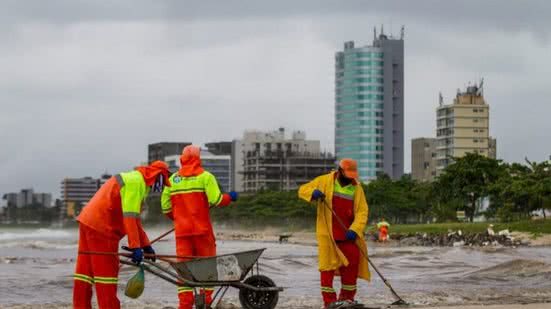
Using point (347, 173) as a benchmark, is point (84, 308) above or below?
below

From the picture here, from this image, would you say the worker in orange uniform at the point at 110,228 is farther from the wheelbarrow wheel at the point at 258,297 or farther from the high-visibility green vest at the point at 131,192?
the wheelbarrow wheel at the point at 258,297

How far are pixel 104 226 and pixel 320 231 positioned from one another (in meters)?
3.43

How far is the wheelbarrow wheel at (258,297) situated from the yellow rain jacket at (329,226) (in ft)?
3.47

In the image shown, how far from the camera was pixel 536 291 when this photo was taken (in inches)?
795

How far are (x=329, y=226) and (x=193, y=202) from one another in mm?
1983

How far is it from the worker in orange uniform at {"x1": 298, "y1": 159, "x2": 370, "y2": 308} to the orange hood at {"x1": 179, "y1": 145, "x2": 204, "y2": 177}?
1.60 meters

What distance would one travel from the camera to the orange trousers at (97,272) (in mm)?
12570

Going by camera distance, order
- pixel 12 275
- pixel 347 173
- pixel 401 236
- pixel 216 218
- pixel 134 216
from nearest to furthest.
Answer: pixel 134 216 → pixel 347 173 → pixel 12 275 → pixel 401 236 → pixel 216 218

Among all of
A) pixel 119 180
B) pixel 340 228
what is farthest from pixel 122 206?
pixel 340 228

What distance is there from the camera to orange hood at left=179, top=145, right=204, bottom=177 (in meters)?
14.1

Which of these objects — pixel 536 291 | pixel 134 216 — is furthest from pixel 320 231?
pixel 536 291

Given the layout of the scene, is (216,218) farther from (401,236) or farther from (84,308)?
(84,308)

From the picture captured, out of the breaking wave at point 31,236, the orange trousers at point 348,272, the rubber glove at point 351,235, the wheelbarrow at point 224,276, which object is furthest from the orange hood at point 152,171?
the breaking wave at point 31,236

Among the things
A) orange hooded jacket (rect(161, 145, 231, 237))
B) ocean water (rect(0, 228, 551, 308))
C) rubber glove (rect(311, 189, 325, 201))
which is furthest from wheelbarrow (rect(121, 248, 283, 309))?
ocean water (rect(0, 228, 551, 308))
